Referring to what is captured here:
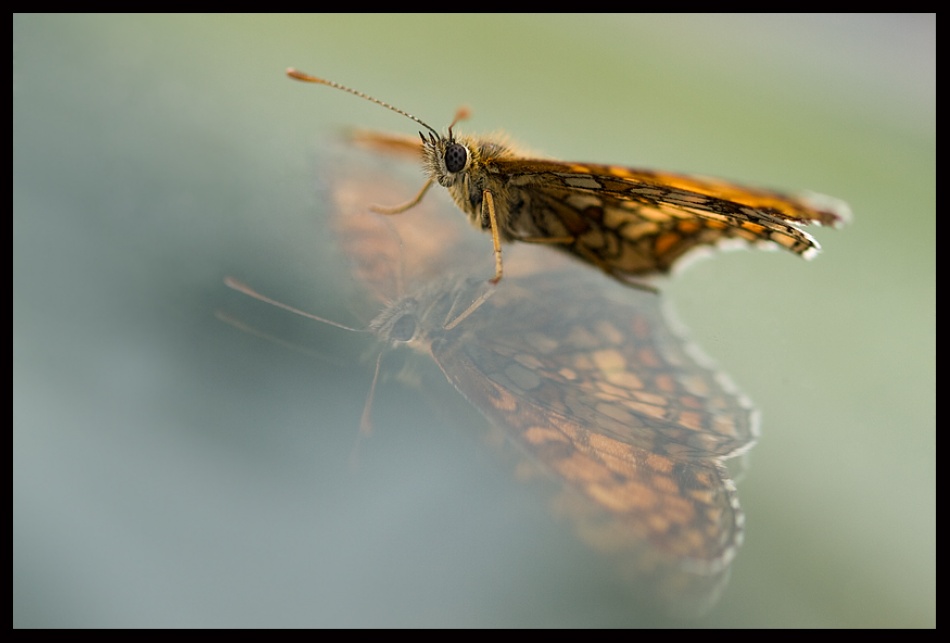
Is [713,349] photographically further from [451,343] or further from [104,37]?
[104,37]

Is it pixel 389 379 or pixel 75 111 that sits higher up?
pixel 75 111

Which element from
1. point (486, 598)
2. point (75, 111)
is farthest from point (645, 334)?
point (75, 111)

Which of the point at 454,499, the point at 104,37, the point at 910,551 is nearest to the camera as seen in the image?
the point at 454,499

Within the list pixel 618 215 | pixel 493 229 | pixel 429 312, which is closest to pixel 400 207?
pixel 493 229

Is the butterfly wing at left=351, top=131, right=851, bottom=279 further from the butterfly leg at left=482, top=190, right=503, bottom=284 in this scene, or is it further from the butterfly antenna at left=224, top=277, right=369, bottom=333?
the butterfly antenna at left=224, top=277, right=369, bottom=333

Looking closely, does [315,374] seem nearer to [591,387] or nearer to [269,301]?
[269,301]

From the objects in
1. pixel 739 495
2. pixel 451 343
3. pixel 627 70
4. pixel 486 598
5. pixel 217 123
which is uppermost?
pixel 627 70

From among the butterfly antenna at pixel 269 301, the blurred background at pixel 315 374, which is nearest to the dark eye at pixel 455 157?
the blurred background at pixel 315 374
